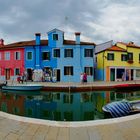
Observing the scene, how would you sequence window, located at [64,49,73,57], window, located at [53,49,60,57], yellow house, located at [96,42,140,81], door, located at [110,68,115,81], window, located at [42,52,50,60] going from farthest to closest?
door, located at [110,68,115,81] → yellow house, located at [96,42,140,81] → window, located at [42,52,50,60] → window, located at [53,49,60,57] → window, located at [64,49,73,57]

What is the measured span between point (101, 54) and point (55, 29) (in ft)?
27.5

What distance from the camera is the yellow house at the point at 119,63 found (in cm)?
3556

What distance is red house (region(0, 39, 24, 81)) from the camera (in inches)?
1416

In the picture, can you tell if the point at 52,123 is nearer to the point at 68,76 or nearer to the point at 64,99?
the point at 64,99

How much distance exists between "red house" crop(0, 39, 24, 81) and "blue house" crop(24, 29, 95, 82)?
9.32 feet

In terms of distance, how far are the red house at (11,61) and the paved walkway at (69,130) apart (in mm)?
29549

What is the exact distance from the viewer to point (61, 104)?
18.8m

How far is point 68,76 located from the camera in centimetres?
3353

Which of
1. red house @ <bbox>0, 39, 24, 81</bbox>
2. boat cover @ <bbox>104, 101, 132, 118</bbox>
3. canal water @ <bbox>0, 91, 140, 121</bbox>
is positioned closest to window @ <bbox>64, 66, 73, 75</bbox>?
red house @ <bbox>0, 39, 24, 81</bbox>

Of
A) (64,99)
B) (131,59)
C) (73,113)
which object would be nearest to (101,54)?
(131,59)

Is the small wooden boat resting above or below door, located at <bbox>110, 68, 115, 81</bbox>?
below

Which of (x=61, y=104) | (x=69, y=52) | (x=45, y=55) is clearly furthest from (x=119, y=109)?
(x=45, y=55)

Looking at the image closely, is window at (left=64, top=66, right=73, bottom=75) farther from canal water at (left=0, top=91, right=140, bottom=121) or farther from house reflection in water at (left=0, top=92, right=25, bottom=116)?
house reflection in water at (left=0, top=92, right=25, bottom=116)

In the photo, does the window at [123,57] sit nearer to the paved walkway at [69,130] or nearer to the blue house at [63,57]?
the blue house at [63,57]
